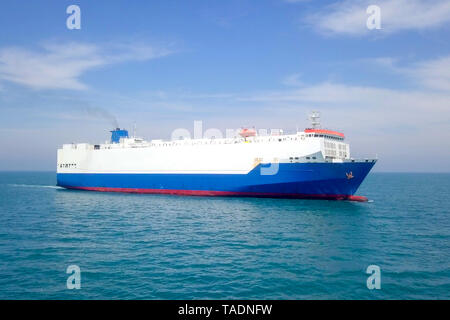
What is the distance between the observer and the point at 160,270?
12.0 meters

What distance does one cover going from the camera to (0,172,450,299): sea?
10.3m

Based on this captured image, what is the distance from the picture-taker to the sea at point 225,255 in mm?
10320

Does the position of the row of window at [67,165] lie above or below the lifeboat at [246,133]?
below

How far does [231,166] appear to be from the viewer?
3425cm

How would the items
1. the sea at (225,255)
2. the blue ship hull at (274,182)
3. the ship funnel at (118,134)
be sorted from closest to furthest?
the sea at (225,255)
the blue ship hull at (274,182)
the ship funnel at (118,134)

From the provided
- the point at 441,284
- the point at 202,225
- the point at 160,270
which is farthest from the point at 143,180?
the point at 441,284

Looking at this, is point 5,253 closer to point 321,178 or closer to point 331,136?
point 321,178

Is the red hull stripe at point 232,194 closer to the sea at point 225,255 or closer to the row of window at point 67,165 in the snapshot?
the sea at point 225,255

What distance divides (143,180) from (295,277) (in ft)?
106

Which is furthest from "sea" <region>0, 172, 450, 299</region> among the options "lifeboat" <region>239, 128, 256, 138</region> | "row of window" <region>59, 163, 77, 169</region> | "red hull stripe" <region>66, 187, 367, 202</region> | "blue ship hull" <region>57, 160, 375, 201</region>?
"row of window" <region>59, 163, 77, 169</region>

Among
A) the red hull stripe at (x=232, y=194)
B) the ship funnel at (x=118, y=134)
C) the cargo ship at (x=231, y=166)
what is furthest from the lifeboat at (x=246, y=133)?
the ship funnel at (x=118, y=134)

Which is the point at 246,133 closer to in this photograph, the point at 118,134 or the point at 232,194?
the point at 232,194

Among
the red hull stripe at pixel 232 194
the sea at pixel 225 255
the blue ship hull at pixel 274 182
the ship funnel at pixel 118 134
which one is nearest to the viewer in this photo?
the sea at pixel 225 255

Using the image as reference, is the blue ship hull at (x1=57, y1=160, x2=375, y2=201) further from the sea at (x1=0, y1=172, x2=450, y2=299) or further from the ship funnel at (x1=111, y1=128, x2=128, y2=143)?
the ship funnel at (x1=111, y1=128, x2=128, y2=143)
